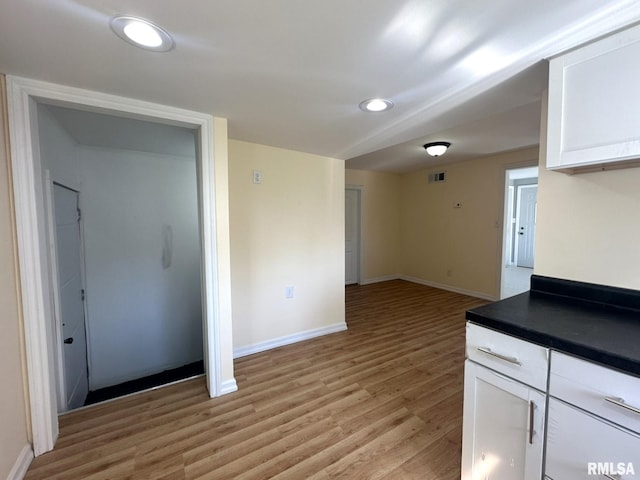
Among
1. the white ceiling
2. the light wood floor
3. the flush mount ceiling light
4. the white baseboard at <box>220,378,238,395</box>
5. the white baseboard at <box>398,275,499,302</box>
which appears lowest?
the light wood floor

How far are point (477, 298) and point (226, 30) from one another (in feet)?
16.3

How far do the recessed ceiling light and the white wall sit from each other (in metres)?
2.69

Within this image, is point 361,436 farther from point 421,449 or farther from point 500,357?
point 500,357

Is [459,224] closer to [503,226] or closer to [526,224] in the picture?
[503,226]

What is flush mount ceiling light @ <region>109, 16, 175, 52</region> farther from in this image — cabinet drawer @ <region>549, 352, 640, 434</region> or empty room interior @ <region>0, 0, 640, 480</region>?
cabinet drawer @ <region>549, 352, 640, 434</region>

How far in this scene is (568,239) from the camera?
1334 mm

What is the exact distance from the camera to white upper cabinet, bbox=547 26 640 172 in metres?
0.98

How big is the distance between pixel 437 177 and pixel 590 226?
4196 mm

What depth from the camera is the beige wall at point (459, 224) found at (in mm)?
4273

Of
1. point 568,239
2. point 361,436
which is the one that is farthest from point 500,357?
point 361,436

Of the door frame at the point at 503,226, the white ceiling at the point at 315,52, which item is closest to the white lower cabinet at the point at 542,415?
the white ceiling at the point at 315,52

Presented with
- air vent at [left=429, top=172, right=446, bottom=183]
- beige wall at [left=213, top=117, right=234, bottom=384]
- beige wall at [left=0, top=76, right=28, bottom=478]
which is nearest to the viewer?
beige wall at [left=0, top=76, right=28, bottom=478]

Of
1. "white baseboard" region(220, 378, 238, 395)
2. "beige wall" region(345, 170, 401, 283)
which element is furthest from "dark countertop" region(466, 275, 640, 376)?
"beige wall" region(345, 170, 401, 283)

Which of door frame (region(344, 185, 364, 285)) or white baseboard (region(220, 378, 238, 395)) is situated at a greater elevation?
door frame (region(344, 185, 364, 285))
